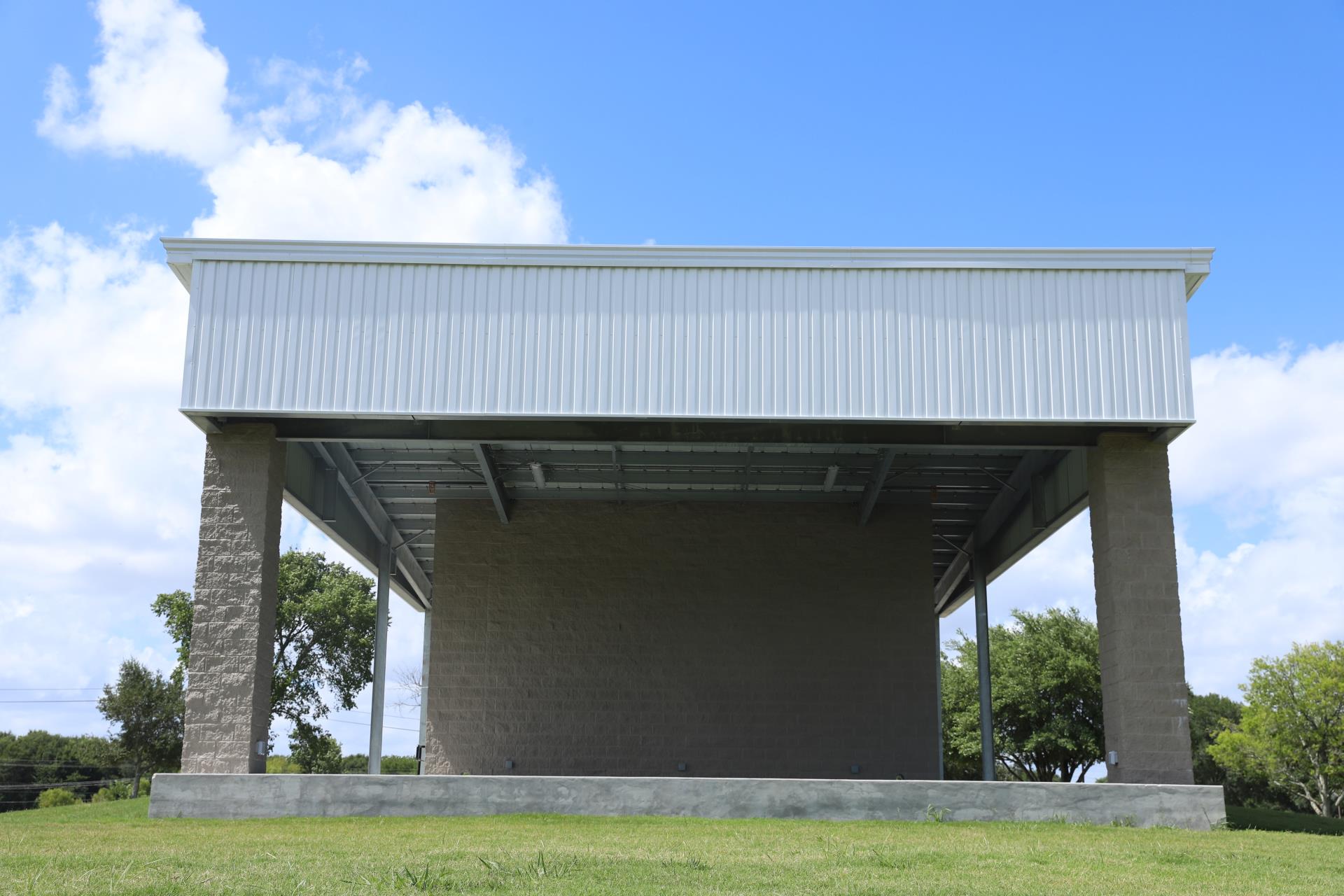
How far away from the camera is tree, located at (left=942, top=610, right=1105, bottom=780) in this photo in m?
45.2

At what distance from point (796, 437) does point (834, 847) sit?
25.1 ft

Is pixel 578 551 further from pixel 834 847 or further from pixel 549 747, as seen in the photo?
pixel 834 847

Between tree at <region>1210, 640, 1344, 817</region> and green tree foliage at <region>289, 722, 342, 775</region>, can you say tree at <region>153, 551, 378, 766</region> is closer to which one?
green tree foliage at <region>289, 722, 342, 775</region>

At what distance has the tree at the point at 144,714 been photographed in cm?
5144

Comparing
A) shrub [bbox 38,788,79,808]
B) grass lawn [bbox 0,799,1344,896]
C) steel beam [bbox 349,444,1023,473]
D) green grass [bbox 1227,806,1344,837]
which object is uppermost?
steel beam [bbox 349,444,1023,473]

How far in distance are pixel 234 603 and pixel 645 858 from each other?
29.1ft

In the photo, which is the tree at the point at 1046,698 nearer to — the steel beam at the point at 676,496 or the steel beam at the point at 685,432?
the steel beam at the point at 676,496

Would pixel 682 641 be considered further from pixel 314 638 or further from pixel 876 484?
pixel 314 638

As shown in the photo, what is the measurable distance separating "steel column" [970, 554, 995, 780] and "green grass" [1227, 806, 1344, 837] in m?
6.55

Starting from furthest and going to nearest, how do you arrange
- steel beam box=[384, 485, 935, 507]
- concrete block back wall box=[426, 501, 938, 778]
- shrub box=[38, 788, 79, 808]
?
shrub box=[38, 788, 79, 808], steel beam box=[384, 485, 935, 507], concrete block back wall box=[426, 501, 938, 778]

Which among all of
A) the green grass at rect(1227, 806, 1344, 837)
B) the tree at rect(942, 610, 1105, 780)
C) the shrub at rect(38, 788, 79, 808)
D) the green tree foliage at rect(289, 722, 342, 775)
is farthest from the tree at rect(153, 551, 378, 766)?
the green grass at rect(1227, 806, 1344, 837)

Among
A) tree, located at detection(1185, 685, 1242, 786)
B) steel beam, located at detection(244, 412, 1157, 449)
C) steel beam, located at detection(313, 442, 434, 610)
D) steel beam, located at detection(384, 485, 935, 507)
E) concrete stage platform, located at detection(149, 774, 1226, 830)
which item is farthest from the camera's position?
tree, located at detection(1185, 685, 1242, 786)

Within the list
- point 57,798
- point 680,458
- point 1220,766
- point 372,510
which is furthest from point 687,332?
point 1220,766

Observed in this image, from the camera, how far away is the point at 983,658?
27125 millimetres
